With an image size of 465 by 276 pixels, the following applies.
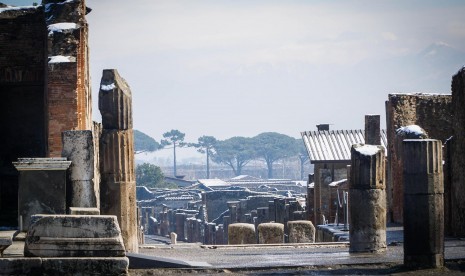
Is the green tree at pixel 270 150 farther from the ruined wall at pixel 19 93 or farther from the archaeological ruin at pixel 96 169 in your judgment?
the ruined wall at pixel 19 93

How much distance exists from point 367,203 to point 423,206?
3.41 m

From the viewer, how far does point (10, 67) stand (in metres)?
20.1

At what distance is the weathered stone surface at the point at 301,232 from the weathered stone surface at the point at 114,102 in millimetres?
10186

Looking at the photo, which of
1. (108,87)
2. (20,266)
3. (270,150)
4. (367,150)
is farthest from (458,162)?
(270,150)

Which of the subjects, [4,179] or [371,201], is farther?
[4,179]

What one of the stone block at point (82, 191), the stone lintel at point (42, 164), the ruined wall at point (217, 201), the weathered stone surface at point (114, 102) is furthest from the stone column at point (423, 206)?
the ruined wall at point (217, 201)

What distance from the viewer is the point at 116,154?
15.6m

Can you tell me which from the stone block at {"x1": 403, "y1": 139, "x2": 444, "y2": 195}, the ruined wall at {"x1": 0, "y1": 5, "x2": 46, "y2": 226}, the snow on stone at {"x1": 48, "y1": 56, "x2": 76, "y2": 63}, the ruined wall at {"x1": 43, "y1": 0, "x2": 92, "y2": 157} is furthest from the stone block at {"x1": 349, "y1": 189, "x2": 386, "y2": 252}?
the ruined wall at {"x1": 0, "y1": 5, "x2": 46, "y2": 226}

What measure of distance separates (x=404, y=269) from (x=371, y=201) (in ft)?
11.7

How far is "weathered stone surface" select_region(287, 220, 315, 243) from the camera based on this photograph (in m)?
25.0

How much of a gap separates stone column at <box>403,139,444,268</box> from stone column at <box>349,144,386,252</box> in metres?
3.06

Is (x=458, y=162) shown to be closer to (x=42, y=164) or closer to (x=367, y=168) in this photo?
(x=367, y=168)

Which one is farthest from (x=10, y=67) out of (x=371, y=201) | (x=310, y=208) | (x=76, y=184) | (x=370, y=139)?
(x=310, y=208)

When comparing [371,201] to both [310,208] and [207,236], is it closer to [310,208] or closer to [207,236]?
[310,208]
